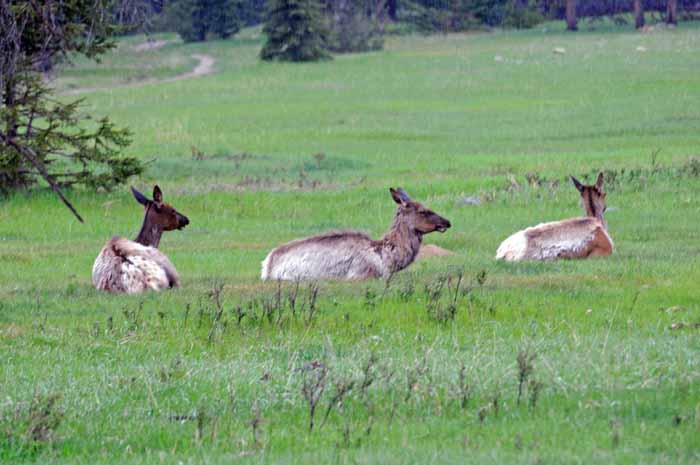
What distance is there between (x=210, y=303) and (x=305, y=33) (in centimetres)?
5948

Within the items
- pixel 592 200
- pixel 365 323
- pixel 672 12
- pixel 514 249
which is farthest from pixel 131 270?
pixel 672 12

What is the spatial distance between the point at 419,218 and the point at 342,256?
46.8 inches

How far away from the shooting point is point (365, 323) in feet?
37.3

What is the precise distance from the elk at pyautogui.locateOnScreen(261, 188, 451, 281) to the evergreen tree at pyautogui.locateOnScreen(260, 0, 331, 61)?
55619mm

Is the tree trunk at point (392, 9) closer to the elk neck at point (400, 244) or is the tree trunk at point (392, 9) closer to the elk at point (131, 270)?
the elk neck at point (400, 244)

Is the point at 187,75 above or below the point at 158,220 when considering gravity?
below

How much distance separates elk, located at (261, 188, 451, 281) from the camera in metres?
15.0

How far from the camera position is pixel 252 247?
19219mm

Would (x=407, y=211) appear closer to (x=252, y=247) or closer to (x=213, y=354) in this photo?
(x=252, y=247)

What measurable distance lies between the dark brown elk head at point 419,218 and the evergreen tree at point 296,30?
55.3m

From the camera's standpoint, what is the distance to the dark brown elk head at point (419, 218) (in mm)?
15461

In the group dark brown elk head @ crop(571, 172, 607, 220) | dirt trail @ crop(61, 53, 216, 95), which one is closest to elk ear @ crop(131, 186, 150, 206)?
dark brown elk head @ crop(571, 172, 607, 220)

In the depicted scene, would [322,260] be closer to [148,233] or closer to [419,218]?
[419,218]


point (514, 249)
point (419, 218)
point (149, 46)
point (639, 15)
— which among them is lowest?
point (149, 46)
